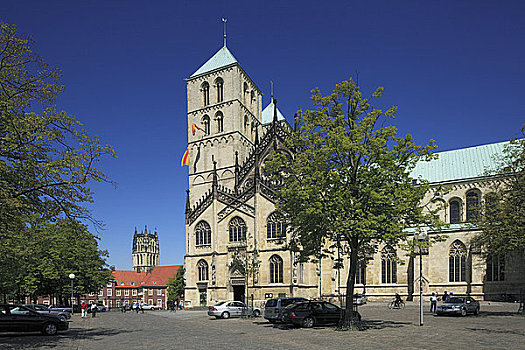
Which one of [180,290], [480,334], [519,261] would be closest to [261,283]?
[519,261]

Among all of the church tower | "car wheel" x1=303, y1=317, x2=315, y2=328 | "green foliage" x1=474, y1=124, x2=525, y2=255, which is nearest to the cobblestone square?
"car wheel" x1=303, y1=317, x2=315, y2=328

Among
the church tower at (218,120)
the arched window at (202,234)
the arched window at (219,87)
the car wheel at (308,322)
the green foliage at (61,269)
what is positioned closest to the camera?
the car wheel at (308,322)

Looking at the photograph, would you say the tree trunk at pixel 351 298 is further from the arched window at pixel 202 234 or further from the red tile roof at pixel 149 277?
the red tile roof at pixel 149 277

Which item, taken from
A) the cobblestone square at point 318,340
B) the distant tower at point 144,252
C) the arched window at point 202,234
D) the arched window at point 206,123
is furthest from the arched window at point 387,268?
the distant tower at point 144,252

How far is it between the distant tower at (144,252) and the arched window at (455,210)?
121 metres

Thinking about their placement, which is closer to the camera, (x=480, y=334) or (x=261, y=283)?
(x=480, y=334)

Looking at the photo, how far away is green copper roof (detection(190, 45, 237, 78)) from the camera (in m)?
62.9

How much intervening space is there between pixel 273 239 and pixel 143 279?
317 feet

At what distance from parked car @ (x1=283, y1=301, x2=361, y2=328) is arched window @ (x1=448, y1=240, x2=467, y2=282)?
86.8 feet

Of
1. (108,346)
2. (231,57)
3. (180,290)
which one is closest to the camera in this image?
(108,346)

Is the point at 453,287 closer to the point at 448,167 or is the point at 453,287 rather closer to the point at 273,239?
the point at 448,167

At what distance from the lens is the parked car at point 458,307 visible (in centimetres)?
2809

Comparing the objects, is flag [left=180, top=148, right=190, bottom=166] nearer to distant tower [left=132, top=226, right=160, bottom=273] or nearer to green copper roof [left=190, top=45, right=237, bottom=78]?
green copper roof [left=190, top=45, right=237, bottom=78]

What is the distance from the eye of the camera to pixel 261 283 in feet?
149
